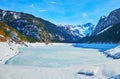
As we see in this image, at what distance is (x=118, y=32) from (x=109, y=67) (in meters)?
162

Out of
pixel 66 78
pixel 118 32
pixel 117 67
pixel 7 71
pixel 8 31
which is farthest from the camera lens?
pixel 118 32

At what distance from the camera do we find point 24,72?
1307 inches

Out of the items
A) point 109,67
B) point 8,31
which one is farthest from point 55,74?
point 8,31

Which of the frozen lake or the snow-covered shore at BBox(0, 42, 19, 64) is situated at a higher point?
the snow-covered shore at BBox(0, 42, 19, 64)

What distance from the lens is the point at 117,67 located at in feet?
117

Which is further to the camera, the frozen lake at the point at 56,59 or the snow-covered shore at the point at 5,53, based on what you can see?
the snow-covered shore at the point at 5,53

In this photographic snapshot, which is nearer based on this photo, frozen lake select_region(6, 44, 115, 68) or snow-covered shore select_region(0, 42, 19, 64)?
frozen lake select_region(6, 44, 115, 68)

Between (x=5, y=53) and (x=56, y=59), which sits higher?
(x=5, y=53)

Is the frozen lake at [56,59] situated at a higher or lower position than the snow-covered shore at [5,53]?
lower

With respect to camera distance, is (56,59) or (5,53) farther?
(5,53)

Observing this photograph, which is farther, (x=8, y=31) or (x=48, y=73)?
(x=8, y=31)

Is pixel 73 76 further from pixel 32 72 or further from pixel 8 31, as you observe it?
pixel 8 31

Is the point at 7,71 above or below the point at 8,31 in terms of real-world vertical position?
below

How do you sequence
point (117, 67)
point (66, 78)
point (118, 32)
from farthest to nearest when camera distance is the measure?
point (118, 32) → point (117, 67) → point (66, 78)
